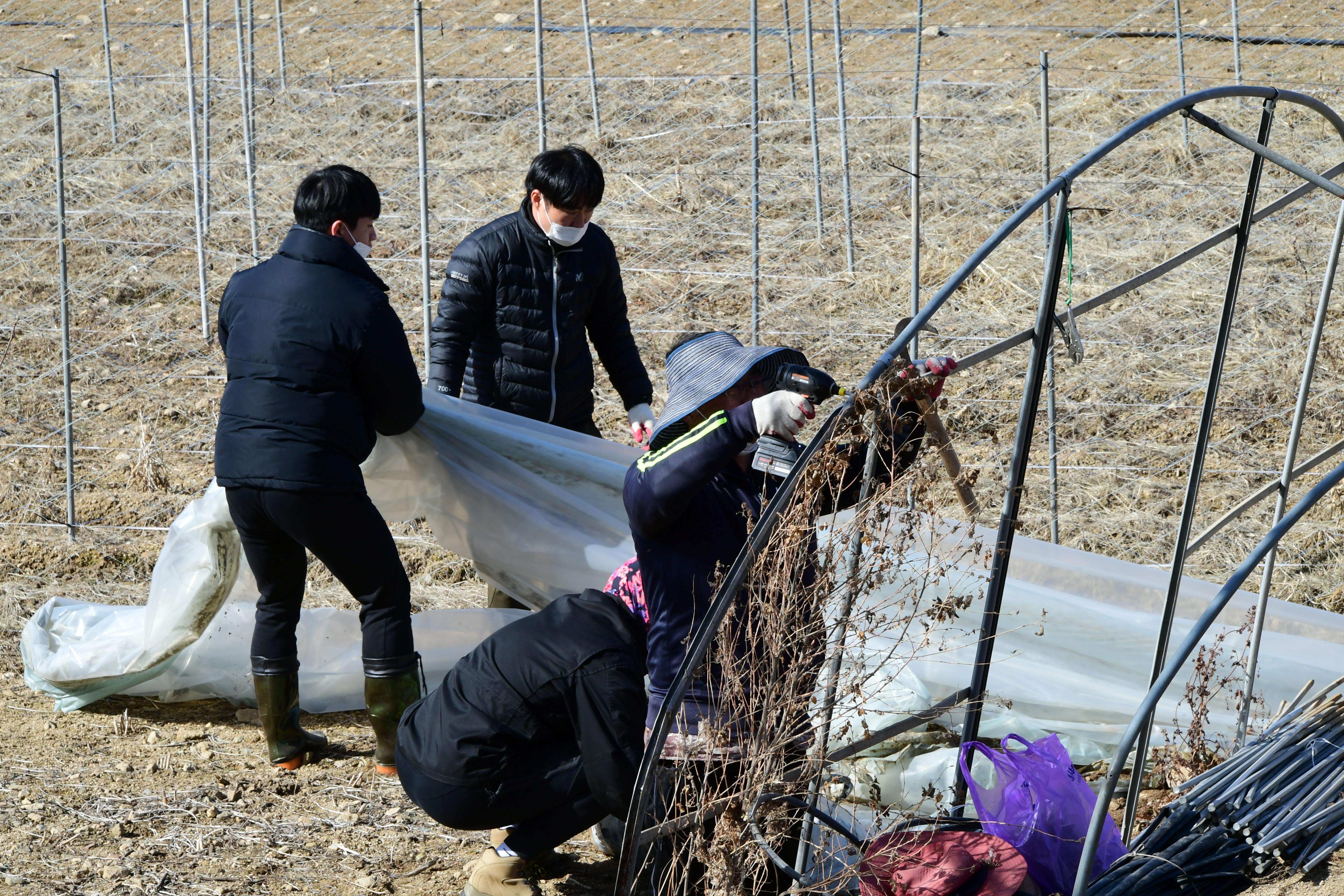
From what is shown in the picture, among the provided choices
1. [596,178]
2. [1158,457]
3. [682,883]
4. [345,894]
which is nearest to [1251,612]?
[682,883]

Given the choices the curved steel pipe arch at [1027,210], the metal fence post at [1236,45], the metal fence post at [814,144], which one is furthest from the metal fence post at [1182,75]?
the curved steel pipe arch at [1027,210]

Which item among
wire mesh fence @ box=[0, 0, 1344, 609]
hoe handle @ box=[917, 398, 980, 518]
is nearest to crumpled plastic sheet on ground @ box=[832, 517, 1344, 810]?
hoe handle @ box=[917, 398, 980, 518]

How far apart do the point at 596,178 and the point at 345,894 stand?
1899mm

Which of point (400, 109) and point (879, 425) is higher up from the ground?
point (400, 109)

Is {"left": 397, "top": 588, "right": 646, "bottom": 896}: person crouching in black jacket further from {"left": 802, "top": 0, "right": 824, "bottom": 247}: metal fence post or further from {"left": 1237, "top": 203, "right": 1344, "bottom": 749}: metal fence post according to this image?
{"left": 802, "top": 0, "right": 824, "bottom": 247}: metal fence post

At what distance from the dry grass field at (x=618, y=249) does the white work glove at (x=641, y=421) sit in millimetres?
1164

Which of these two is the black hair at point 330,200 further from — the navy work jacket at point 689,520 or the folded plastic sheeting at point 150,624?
the navy work jacket at point 689,520

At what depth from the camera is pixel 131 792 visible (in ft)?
10.4

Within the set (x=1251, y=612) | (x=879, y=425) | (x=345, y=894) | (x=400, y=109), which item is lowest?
(x=345, y=894)

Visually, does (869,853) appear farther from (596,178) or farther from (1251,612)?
(596,178)

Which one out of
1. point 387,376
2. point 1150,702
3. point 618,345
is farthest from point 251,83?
point 1150,702

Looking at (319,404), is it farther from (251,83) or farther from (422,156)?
(251,83)

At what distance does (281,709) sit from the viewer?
328cm

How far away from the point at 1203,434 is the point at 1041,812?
0.95 m
